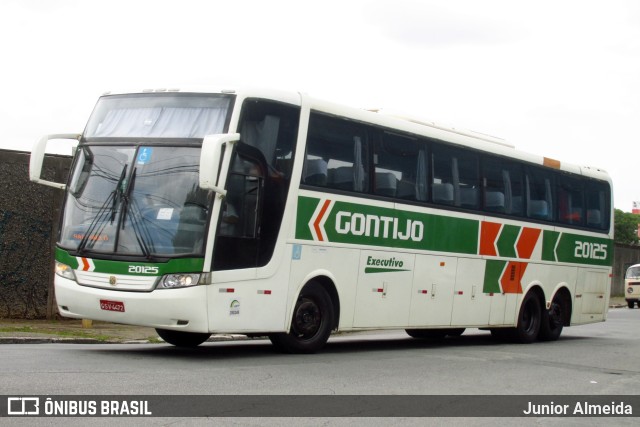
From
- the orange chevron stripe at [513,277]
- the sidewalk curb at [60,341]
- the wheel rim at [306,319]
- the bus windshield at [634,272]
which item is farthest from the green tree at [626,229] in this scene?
the wheel rim at [306,319]

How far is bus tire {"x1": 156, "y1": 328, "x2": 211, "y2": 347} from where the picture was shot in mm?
14562

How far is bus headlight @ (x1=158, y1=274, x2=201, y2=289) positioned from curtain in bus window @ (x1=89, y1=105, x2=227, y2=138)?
177 centimetres

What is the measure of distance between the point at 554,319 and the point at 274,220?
915 cm

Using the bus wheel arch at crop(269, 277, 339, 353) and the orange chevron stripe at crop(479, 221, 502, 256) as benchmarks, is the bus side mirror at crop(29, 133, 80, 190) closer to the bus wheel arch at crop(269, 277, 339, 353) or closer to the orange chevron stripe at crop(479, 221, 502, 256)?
the bus wheel arch at crop(269, 277, 339, 353)

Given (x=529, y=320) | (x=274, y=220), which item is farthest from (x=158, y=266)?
(x=529, y=320)

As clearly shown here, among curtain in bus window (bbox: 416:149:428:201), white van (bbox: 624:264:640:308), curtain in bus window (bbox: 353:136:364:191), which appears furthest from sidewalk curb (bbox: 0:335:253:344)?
white van (bbox: 624:264:640:308)

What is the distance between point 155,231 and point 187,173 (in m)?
0.81

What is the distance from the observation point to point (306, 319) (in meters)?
13.8

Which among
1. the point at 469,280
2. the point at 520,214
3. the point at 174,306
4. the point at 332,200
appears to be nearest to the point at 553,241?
the point at 520,214

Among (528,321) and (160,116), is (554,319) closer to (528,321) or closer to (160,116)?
(528,321)

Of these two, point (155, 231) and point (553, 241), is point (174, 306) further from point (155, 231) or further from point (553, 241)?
point (553, 241)

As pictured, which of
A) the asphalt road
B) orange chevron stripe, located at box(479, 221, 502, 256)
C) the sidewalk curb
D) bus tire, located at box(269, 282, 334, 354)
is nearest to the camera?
the asphalt road

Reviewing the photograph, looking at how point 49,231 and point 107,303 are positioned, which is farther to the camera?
point 49,231

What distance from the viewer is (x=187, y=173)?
12.2 m
